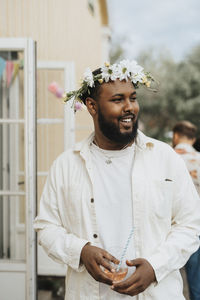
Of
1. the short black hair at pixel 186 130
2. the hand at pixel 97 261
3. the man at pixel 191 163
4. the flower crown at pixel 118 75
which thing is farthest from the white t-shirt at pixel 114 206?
the short black hair at pixel 186 130

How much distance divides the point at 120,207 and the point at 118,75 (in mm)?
636

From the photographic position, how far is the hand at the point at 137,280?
1698mm

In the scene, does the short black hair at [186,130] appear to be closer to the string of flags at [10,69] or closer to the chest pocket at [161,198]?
the string of flags at [10,69]

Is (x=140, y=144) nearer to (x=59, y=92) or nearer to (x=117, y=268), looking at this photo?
(x=117, y=268)

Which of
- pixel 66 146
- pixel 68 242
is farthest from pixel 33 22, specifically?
pixel 68 242

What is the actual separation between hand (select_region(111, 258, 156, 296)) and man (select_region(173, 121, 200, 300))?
203 cm

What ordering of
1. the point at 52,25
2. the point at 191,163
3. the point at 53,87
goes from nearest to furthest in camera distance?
1. the point at 191,163
2. the point at 53,87
3. the point at 52,25

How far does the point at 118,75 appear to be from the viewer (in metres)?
1.92

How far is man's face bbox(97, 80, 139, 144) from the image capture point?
190cm

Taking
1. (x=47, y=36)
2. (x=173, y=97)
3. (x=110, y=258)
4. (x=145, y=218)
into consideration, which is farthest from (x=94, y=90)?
(x=173, y=97)

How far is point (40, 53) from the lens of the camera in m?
4.93

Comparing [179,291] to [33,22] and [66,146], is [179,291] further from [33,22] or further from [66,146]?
[33,22]

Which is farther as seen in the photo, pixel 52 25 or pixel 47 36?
pixel 52 25

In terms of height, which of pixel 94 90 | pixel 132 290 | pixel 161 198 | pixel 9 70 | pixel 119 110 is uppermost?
pixel 9 70
